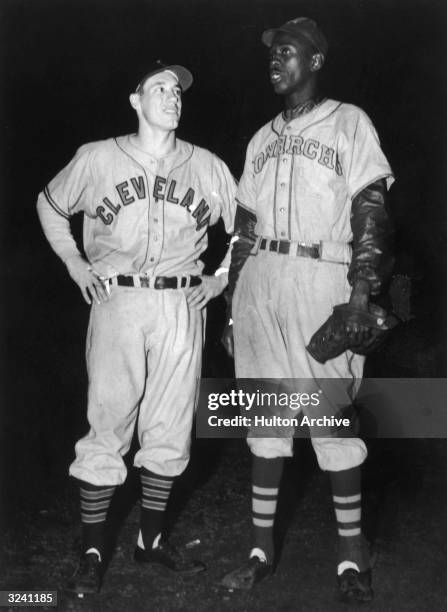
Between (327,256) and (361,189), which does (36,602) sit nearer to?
(327,256)

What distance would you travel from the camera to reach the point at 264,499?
10.9 ft

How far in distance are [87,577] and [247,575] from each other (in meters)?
0.66

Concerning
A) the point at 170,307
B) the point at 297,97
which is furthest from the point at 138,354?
the point at 297,97

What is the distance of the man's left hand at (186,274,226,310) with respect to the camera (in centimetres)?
338

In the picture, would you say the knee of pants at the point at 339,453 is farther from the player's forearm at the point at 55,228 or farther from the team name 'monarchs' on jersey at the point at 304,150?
the player's forearm at the point at 55,228

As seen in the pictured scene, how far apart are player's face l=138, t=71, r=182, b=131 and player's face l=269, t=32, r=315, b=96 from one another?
0.43 meters

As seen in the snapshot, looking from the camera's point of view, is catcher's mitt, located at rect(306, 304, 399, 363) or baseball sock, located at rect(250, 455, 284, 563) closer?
catcher's mitt, located at rect(306, 304, 399, 363)

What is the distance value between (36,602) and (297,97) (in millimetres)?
2317

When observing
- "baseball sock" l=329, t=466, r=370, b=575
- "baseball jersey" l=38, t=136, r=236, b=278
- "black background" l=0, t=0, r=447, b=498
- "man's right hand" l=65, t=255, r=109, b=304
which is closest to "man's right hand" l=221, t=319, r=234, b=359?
"baseball jersey" l=38, t=136, r=236, b=278

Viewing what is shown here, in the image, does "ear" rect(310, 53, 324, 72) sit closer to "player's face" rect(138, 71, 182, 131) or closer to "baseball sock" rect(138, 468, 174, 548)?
"player's face" rect(138, 71, 182, 131)

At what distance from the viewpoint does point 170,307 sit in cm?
331

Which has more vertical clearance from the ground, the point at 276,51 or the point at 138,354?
the point at 276,51

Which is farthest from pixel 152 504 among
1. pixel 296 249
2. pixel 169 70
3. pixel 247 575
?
pixel 169 70

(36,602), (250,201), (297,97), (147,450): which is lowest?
(36,602)
